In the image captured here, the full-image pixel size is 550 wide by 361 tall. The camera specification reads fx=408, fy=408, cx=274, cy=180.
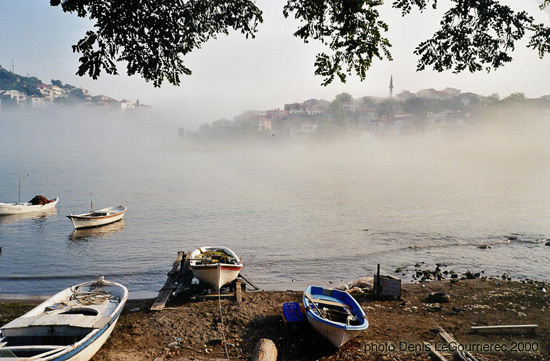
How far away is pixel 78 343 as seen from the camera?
26.5ft

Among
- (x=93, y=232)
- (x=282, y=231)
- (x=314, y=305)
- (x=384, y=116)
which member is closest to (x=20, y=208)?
(x=93, y=232)

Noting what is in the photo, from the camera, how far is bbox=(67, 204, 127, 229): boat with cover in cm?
2573

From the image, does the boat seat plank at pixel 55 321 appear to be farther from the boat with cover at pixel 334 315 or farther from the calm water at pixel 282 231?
the calm water at pixel 282 231

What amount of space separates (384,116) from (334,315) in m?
155

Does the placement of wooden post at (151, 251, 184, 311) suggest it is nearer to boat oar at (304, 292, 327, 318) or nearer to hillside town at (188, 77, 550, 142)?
boat oar at (304, 292, 327, 318)

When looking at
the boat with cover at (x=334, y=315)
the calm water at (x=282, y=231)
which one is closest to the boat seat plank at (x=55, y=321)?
the boat with cover at (x=334, y=315)

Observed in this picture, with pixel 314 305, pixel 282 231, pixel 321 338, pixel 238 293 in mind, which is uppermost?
pixel 314 305

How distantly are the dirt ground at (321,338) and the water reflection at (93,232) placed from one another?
1158 centimetres

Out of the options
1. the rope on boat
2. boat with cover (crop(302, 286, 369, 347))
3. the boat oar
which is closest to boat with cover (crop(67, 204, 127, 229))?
the rope on boat

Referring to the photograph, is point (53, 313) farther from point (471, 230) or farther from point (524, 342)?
point (471, 230)

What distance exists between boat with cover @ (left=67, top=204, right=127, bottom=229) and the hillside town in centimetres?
12996

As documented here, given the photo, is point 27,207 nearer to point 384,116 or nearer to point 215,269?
point 215,269

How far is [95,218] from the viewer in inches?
1035

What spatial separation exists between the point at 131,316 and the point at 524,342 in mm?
10270
